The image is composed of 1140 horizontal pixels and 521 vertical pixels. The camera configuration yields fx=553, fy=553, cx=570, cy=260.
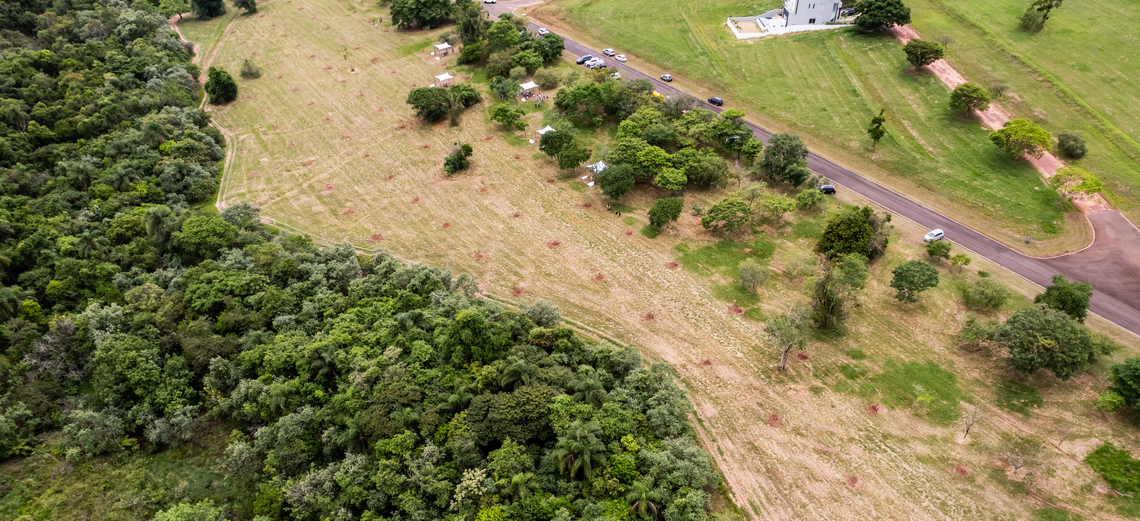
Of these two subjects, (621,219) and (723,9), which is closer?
(621,219)

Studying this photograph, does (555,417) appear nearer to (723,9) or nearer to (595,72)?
(595,72)

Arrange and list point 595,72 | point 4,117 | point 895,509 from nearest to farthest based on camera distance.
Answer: point 895,509
point 4,117
point 595,72

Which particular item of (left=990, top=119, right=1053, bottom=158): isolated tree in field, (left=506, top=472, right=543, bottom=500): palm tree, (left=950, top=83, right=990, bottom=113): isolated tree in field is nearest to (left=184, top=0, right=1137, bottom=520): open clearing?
(left=990, top=119, right=1053, bottom=158): isolated tree in field

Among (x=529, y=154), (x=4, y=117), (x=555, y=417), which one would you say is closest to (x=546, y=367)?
(x=555, y=417)

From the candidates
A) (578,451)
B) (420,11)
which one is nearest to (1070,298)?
(578,451)

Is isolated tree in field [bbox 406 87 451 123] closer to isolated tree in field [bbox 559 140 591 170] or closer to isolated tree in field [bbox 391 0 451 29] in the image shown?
isolated tree in field [bbox 559 140 591 170]

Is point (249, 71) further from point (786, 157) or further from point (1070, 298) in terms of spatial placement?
point (1070, 298)

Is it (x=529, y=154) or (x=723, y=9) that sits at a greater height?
(x=723, y=9)
